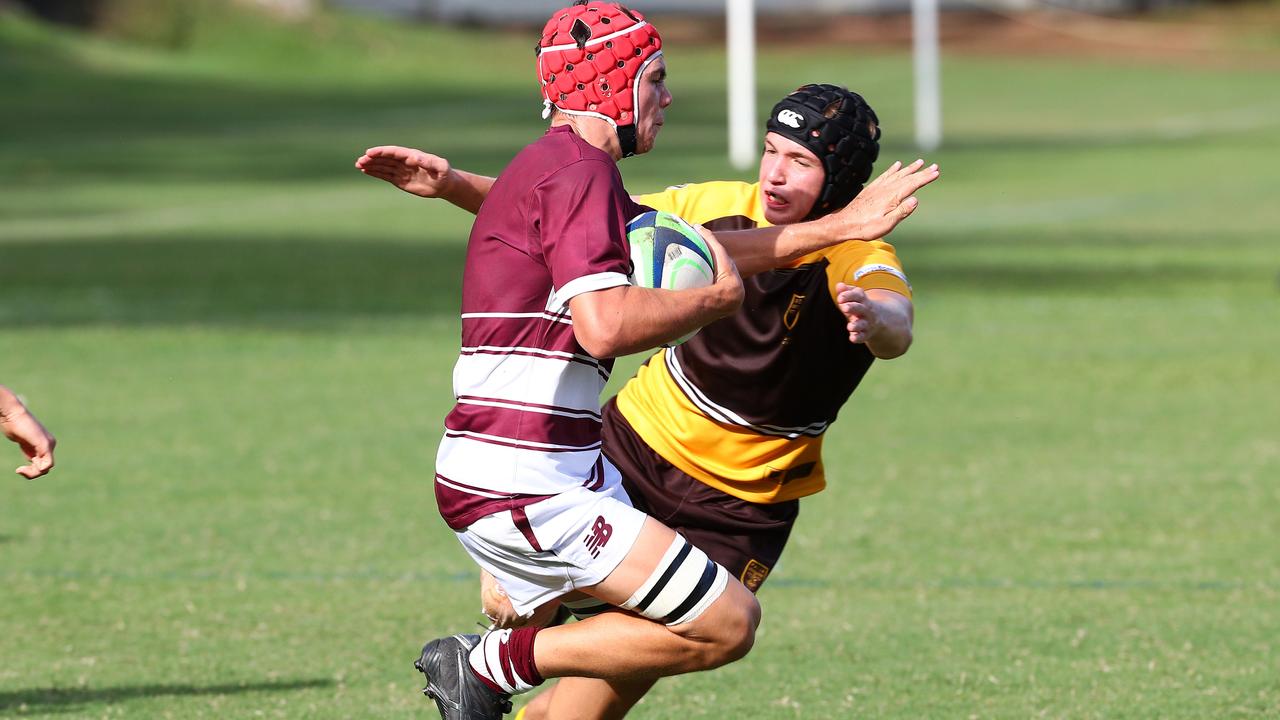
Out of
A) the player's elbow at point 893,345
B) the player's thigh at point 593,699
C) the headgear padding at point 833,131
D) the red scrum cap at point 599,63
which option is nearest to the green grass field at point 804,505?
the player's thigh at point 593,699

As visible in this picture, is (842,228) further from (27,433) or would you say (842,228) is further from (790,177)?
(27,433)

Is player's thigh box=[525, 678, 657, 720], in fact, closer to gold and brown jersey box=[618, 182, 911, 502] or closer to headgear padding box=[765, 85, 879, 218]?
gold and brown jersey box=[618, 182, 911, 502]

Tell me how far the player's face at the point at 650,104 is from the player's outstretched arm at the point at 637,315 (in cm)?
45

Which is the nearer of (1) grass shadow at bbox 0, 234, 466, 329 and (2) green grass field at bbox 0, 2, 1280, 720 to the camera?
(2) green grass field at bbox 0, 2, 1280, 720

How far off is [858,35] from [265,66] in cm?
2210

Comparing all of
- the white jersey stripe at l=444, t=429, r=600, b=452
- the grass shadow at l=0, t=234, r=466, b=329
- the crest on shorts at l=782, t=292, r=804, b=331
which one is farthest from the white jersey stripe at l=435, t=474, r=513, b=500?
the grass shadow at l=0, t=234, r=466, b=329

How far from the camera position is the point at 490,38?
205 ft

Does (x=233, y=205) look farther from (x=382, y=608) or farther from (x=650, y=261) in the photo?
(x=650, y=261)

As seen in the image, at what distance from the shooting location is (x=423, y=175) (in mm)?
5852

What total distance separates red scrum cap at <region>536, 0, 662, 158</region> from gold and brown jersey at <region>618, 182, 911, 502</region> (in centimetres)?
93

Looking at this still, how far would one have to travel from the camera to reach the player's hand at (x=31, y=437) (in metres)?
5.43

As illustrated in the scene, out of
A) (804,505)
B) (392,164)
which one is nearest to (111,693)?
(392,164)

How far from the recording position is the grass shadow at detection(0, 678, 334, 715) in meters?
6.54

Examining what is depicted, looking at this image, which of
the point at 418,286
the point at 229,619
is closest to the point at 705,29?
the point at 418,286
